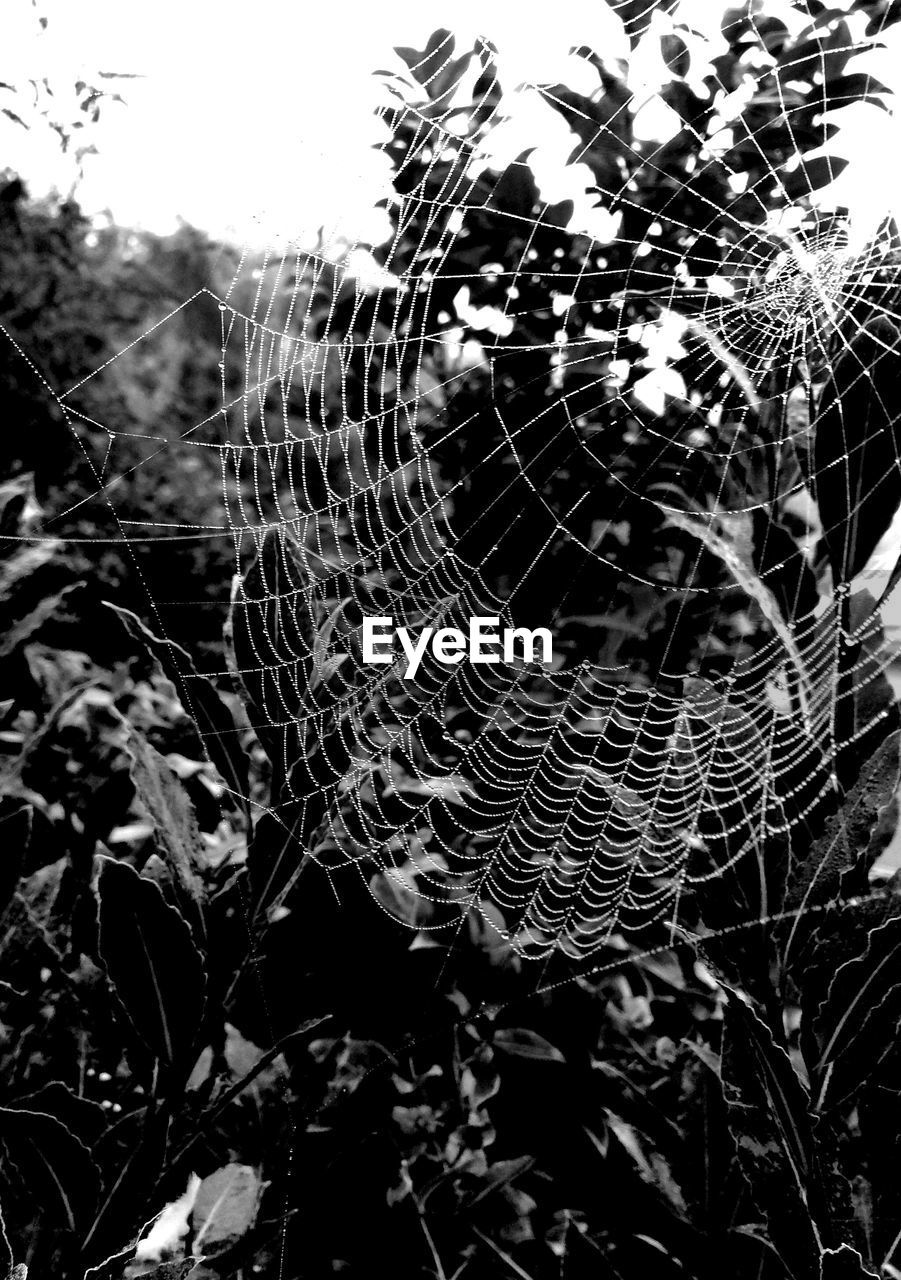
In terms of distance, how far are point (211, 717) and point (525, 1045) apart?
0.56m

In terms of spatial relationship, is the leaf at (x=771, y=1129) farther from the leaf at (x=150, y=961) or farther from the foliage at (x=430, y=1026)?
the leaf at (x=150, y=961)

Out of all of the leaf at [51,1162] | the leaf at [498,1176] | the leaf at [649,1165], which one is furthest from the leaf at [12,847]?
the leaf at [649,1165]

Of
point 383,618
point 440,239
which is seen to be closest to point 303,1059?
point 383,618

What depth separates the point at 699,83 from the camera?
Result: 139cm

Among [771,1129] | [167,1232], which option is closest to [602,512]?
[771,1129]

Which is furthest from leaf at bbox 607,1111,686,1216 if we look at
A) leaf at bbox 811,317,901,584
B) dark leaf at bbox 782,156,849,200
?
dark leaf at bbox 782,156,849,200

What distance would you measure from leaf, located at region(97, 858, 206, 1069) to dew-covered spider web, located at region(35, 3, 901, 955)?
24 centimetres

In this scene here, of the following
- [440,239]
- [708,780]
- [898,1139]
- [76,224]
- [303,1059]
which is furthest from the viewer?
[76,224]

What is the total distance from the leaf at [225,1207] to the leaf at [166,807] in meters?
0.29

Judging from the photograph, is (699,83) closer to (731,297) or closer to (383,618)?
(731,297)

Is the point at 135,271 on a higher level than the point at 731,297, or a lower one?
lower

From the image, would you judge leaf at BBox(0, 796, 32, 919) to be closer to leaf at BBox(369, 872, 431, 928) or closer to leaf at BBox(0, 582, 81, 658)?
leaf at BBox(0, 582, 81, 658)

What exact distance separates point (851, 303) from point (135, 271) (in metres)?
13.6

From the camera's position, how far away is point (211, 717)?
1.22 metres
